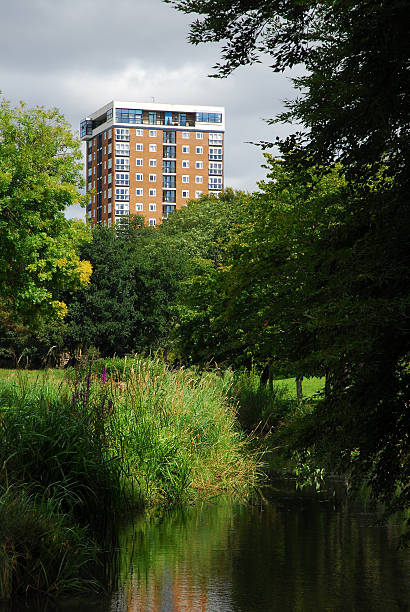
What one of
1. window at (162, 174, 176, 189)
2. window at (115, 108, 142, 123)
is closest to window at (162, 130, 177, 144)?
window at (115, 108, 142, 123)

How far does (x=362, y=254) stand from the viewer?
695 cm

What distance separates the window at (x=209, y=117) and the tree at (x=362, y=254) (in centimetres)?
11356

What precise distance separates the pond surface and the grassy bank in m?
0.43

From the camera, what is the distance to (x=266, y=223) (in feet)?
69.1

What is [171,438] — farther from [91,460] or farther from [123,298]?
[123,298]

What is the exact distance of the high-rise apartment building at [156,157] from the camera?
11569cm

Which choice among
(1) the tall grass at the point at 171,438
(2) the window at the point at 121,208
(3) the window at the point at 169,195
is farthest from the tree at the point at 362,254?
(3) the window at the point at 169,195

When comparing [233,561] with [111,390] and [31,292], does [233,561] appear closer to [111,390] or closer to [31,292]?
[111,390]

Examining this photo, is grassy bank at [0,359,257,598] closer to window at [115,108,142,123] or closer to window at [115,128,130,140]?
window at [115,128,130,140]

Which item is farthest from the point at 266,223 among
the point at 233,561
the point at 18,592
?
the point at 18,592

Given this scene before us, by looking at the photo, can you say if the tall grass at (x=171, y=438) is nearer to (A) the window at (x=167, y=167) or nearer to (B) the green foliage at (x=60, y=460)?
(B) the green foliage at (x=60, y=460)

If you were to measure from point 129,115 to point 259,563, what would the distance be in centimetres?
11339

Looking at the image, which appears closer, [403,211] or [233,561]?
[403,211]

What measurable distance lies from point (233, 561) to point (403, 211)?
13.4 feet
